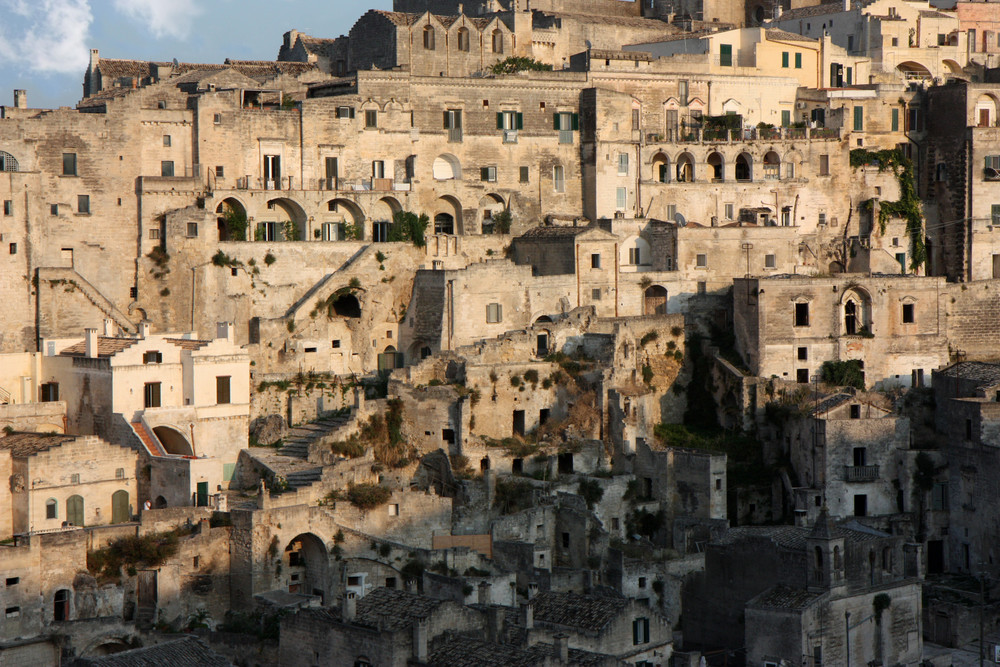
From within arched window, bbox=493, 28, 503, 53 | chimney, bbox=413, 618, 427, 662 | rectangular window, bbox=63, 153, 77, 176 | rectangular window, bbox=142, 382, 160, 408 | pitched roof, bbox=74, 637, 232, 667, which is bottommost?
pitched roof, bbox=74, 637, 232, 667

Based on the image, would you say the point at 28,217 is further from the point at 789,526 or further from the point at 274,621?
the point at 789,526

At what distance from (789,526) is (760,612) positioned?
7.09 m

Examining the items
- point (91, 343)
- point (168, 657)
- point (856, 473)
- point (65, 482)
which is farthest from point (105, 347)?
point (856, 473)

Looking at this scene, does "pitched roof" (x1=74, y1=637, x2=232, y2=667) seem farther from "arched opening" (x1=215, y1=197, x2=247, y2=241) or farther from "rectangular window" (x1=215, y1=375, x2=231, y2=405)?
"arched opening" (x1=215, y1=197, x2=247, y2=241)

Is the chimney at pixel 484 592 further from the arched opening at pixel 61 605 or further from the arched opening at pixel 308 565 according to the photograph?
the arched opening at pixel 61 605

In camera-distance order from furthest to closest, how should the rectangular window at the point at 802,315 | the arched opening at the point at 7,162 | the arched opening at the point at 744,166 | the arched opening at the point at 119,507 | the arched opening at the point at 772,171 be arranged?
the arched opening at the point at 744,166
the arched opening at the point at 772,171
the rectangular window at the point at 802,315
the arched opening at the point at 7,162
the arched opening at the point at 119,507

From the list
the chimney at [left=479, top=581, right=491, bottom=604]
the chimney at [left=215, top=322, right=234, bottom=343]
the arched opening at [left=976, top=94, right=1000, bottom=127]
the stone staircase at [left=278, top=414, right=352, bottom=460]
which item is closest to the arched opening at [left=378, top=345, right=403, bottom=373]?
the stone staircase at [left=278, top=414, right=352, bottom=460]

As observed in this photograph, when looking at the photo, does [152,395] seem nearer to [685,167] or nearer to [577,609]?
[577,609]

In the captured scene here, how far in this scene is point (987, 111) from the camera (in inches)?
2768

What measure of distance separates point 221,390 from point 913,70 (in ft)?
125

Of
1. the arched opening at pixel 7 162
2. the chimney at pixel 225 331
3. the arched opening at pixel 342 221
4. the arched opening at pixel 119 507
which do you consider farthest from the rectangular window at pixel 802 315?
the arched opening at pixel 7 162

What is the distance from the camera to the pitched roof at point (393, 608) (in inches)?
1706

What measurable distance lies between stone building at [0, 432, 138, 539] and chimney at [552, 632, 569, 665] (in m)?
15.8

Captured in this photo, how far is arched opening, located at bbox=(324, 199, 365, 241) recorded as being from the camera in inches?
2515
